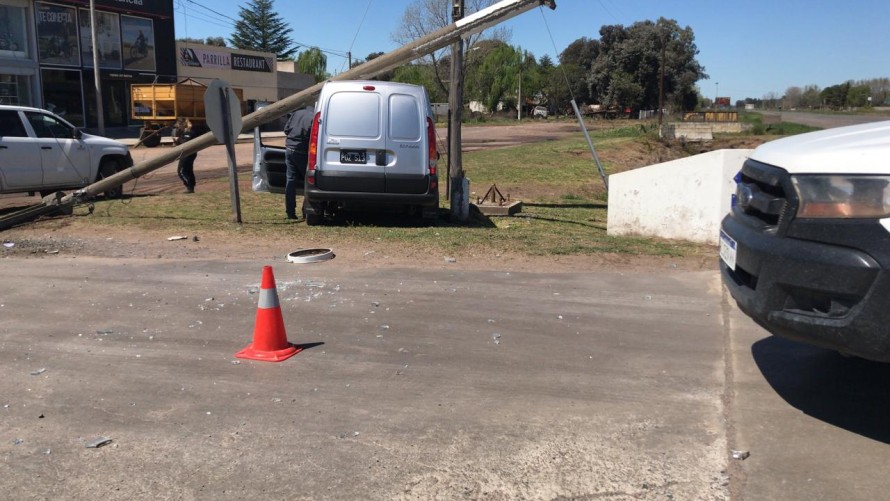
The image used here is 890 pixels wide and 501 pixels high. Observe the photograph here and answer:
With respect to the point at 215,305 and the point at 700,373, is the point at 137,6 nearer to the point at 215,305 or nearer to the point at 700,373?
the point at 215,305

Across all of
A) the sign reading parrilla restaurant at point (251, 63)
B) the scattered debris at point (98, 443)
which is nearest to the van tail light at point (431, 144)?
the scattered debris at point (98, 443)

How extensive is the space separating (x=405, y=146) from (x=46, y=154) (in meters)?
6.99

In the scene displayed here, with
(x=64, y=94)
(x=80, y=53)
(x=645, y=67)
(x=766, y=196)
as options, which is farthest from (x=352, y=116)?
(x=645, y=67)

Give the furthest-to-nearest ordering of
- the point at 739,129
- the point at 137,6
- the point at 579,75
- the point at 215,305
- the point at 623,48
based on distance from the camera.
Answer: the point at 579,75
the point at 623,48
the point at 137,6
the point at 739,129
the point at 215,305

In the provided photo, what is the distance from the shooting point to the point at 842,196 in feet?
11.3

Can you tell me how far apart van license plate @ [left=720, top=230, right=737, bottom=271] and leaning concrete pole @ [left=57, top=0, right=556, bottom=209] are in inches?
286

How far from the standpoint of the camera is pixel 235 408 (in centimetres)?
437

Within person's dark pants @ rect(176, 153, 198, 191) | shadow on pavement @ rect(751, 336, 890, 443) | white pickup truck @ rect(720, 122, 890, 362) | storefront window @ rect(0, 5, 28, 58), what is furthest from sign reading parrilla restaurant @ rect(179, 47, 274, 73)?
white pickup truck @ rect(720, 122, 890, 362)

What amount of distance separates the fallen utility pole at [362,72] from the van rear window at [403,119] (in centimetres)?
125

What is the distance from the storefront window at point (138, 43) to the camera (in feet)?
140

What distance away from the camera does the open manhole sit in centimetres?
821

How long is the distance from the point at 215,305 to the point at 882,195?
518 centimetres

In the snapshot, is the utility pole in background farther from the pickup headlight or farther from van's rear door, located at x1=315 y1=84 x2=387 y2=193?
the pickup headlight


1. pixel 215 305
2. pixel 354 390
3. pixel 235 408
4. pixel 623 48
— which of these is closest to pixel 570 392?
pixel 354 390
